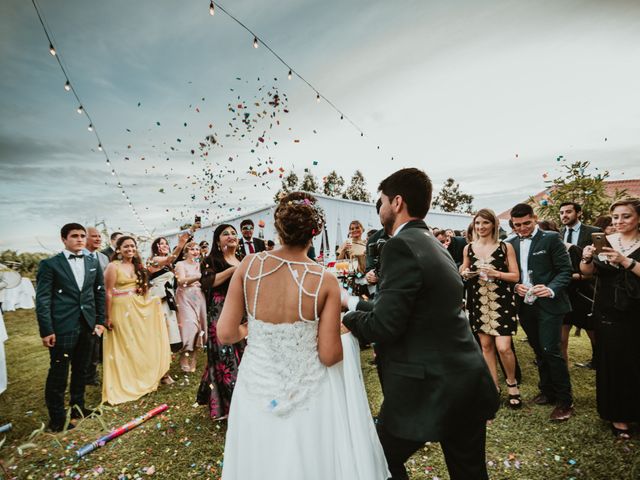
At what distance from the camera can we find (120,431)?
3484 mm

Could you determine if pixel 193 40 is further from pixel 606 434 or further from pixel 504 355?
pixel 606 434

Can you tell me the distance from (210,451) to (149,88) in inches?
250

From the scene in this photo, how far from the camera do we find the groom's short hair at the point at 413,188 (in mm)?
1735

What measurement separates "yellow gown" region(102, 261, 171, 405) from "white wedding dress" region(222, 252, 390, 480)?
11.8 feet

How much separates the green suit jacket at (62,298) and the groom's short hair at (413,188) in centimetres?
417

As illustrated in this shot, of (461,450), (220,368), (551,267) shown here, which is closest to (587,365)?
(551,267)

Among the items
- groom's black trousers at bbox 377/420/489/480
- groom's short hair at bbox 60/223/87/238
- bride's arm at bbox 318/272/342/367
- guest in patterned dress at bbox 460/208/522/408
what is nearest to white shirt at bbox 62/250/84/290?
groom's short hair at bbox 60/223/87/238

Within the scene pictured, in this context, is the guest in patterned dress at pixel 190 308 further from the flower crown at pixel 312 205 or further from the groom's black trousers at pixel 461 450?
the groom's black trousers at pixel 461 450

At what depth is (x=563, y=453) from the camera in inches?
107

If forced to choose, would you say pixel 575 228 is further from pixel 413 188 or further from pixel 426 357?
pixel 426 357

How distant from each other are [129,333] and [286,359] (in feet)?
13.0

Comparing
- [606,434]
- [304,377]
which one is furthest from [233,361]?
[606,434]

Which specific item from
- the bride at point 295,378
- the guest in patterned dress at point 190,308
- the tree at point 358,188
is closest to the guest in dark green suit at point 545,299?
the bride at point 295,378

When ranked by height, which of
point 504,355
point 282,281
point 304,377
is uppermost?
point 282,281
